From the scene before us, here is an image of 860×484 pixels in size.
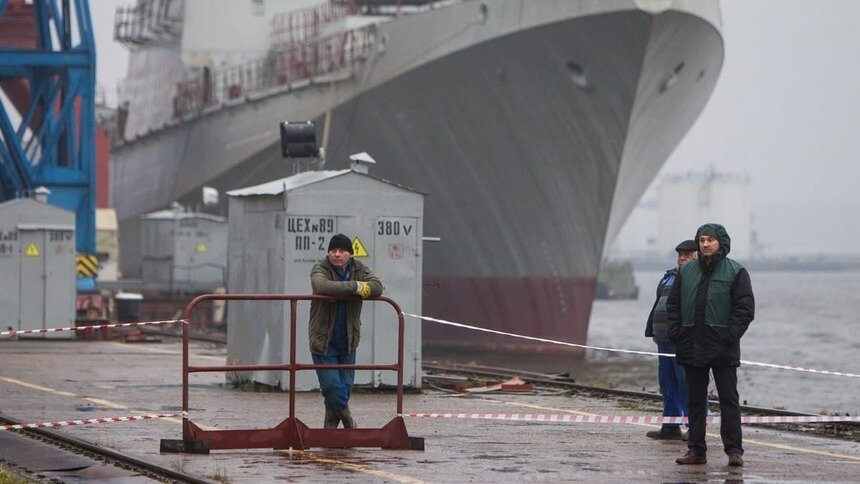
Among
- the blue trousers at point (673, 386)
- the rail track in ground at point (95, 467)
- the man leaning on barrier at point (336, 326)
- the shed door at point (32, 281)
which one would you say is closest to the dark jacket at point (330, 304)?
the man leaning on barrier at point (336, 326)

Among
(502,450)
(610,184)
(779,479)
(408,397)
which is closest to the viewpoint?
(779,479)

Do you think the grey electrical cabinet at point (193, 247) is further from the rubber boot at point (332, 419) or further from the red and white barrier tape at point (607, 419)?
the rubber boot at point (332, 419)

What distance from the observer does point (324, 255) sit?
14.9m

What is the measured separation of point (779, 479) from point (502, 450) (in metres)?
1.92

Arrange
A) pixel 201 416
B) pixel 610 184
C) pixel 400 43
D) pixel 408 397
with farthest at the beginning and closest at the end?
pixel 400 43, pixel 610 184, pixel 408 397, pixel 201 416

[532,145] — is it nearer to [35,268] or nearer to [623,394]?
[35,268]

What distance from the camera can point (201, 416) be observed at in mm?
12406

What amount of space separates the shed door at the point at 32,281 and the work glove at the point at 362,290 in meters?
14.5

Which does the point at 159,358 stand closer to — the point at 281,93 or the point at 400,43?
the point at 400,43

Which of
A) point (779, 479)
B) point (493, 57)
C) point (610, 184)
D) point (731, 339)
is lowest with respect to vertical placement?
point (779, 479)

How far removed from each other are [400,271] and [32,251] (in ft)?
34.3

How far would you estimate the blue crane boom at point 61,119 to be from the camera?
106 feet

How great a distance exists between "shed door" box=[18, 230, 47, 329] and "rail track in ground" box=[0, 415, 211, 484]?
1396 cm

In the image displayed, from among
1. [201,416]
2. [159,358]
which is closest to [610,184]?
[159,358]
